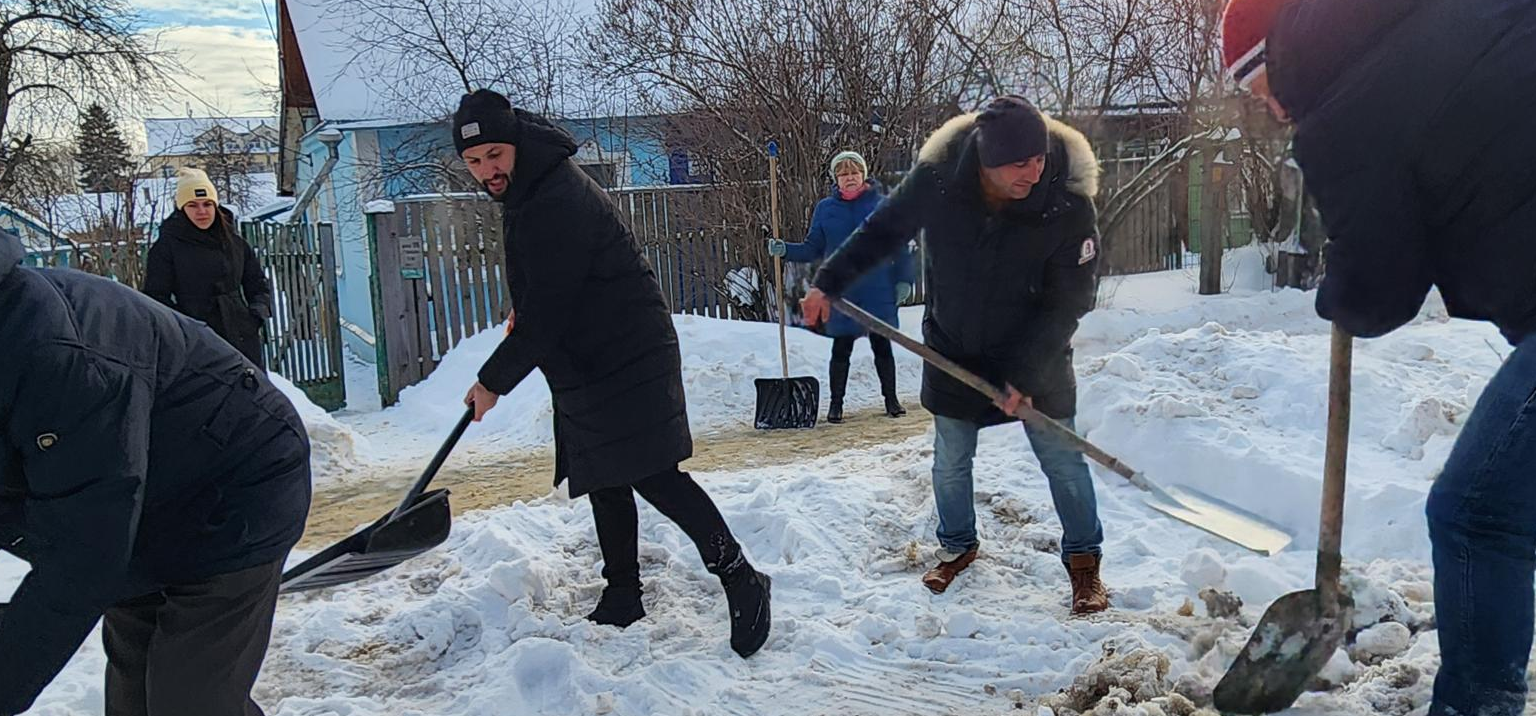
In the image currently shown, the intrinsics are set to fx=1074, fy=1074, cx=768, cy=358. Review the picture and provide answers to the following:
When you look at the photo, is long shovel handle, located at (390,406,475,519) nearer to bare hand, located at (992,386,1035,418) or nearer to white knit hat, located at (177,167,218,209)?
bare hand, located at (992,386,1035,418)

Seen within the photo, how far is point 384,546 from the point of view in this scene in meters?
3.21

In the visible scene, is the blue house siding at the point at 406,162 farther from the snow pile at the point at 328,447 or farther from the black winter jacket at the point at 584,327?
the black winter jacket at the point at 584,327

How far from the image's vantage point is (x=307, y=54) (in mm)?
14023

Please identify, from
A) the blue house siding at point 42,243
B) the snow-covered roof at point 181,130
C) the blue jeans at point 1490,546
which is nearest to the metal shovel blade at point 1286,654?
the blue jeans at point 1490,546

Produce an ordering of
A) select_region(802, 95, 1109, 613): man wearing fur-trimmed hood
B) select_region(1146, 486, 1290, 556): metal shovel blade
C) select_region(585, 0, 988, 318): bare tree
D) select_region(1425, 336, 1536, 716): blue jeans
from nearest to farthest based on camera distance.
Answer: select_region(1425, 336, 1536, 716): blue jeans < select_region(1146, 486, 1290, 556): metal shovel blade < select_region(802, 95, 1109, 613): man wearing fur-trimmed hood < select_region(585, 0, 988, 318): bare tree

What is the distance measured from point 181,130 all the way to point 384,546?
18.2 metres

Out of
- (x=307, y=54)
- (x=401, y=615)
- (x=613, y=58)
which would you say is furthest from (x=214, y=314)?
(x=307, y=54)

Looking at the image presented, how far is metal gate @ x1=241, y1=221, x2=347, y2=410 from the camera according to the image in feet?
30.3

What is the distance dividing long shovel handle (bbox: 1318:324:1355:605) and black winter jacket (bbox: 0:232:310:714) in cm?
238

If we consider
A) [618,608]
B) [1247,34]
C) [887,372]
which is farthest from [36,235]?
[1247,34]

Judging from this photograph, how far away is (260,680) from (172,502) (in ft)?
5.39

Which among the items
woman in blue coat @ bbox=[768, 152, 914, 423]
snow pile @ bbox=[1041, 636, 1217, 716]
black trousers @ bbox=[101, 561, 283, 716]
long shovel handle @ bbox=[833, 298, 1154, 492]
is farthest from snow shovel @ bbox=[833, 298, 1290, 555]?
woman in blue coat @ bbox=[768, 152, 914, 423]

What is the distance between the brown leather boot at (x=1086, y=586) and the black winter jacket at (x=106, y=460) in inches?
97.2

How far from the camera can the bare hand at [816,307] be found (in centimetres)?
366
